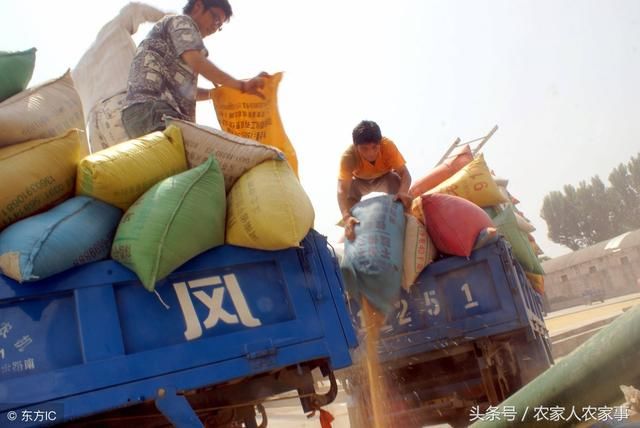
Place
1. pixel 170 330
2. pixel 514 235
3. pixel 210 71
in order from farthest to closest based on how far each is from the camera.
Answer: pixel 514 235
pixel 210 71
pixel 170 330

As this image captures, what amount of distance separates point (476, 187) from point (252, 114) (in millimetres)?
1934

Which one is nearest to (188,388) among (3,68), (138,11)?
(3,68)

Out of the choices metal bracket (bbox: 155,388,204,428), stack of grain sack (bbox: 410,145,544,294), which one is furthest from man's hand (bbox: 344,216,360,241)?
metal bracket (bbox: 155,388,204,428)

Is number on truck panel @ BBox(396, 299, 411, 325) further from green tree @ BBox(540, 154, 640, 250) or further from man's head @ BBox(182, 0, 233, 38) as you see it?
green tree @ BBox(540, 154, 640, 250)

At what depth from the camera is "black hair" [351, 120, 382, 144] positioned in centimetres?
425

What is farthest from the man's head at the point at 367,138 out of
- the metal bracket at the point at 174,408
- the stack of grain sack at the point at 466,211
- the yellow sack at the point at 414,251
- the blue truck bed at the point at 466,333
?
the metal bracket at the point at 174,408

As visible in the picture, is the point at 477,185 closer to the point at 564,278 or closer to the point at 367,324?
the point at 367,324

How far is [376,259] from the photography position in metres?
3.22

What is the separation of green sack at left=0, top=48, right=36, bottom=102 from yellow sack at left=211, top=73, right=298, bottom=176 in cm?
96

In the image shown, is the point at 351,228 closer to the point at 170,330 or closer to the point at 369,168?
the point at 369,168

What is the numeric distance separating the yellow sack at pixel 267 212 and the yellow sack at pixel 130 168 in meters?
0.29

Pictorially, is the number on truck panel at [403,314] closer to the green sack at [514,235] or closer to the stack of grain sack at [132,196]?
the green sack at [514,235]

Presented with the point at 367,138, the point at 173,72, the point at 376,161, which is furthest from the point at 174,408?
the point at 376,161

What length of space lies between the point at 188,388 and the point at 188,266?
42cm
